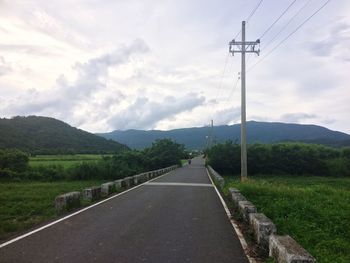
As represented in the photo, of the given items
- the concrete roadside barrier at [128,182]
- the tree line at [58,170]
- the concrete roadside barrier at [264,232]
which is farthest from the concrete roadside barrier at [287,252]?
the tree line at [58,170]

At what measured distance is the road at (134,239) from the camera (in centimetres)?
721

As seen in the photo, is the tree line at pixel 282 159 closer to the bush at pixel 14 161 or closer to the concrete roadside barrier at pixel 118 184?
the bush at pixel 14 161

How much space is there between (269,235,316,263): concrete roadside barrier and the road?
28.2 inches

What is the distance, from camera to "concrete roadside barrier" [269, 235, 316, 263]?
18.5 ft

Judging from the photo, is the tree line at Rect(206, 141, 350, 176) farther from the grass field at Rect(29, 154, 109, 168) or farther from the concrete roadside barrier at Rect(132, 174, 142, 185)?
the concrete roadside barrier at Rect(132, 174, 142, 185)

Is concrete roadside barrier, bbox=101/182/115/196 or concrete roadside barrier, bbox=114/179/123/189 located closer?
concrete roadside barrier, bbox=101/182/115/196

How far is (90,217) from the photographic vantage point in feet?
38.3

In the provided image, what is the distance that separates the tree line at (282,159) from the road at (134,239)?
58.7 meters

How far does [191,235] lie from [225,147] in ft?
210

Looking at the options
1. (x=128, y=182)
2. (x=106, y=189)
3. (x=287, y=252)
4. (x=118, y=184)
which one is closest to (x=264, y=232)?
(x=287, y=252)

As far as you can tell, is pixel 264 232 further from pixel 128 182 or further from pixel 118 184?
pixel 128 182

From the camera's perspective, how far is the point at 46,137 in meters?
94.4

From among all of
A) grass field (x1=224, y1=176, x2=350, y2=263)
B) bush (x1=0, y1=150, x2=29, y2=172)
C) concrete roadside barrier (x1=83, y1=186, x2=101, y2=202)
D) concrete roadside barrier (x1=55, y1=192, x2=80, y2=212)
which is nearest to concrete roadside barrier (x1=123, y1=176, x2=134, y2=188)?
concrete roadside barrier (x1=83, y1=186, x2=101, y2=202)

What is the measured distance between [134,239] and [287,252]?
3723 mm
